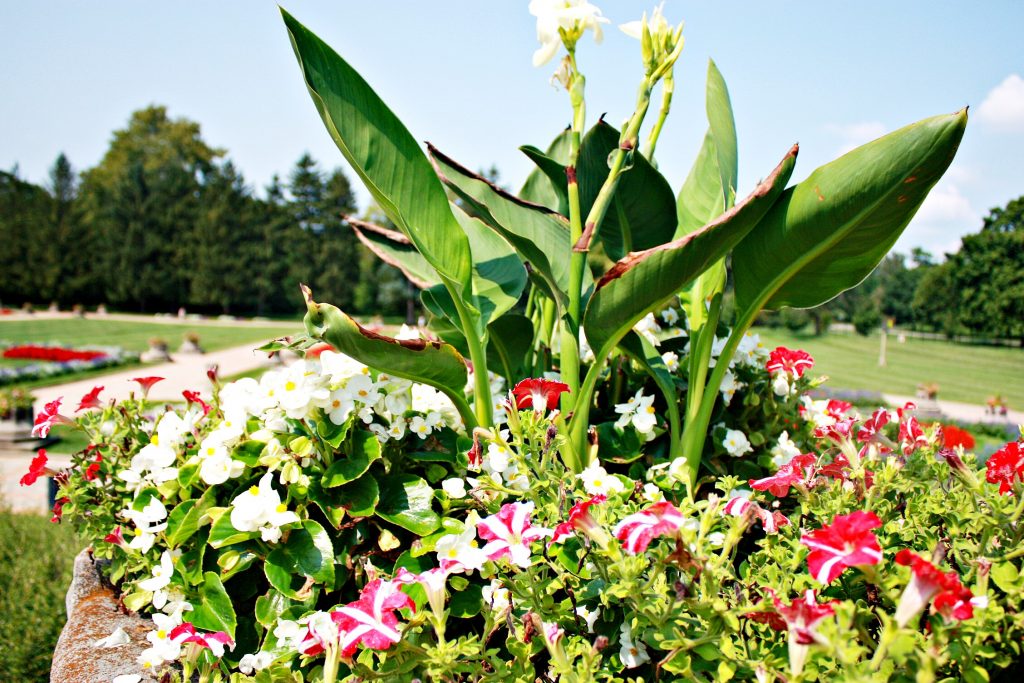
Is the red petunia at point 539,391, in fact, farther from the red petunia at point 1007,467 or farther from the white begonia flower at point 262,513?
→ the red petunia at point 1007,467

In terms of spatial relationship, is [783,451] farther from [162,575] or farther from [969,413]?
[969,413]

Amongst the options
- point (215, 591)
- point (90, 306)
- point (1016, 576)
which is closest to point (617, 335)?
point (1016, 576)

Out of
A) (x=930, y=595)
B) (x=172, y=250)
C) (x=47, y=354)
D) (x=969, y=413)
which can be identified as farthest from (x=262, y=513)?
(x=172, y=250)

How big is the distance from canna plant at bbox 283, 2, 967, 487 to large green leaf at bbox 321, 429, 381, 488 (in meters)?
0.18

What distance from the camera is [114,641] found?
143 cm

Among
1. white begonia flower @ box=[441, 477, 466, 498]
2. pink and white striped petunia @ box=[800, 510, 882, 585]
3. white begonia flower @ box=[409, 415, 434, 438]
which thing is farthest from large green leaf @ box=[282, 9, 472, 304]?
pink and white striped petunia @ box=[800, 510, 882, 585]

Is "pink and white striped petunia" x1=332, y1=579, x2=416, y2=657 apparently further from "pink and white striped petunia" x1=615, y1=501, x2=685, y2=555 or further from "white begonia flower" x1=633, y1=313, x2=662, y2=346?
"white begonia flower" x1=633, y1=313, x2=662, y2=346

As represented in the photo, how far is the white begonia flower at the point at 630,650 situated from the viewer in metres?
0.99

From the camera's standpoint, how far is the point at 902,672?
0.82 m

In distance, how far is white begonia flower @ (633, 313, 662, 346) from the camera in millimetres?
1847

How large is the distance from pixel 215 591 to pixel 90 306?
38876 mm

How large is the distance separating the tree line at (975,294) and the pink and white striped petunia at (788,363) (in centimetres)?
3045

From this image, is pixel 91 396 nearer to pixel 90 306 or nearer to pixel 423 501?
pixel 423 501

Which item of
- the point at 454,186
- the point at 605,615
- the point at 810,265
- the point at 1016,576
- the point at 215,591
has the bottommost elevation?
the point at 215,591
